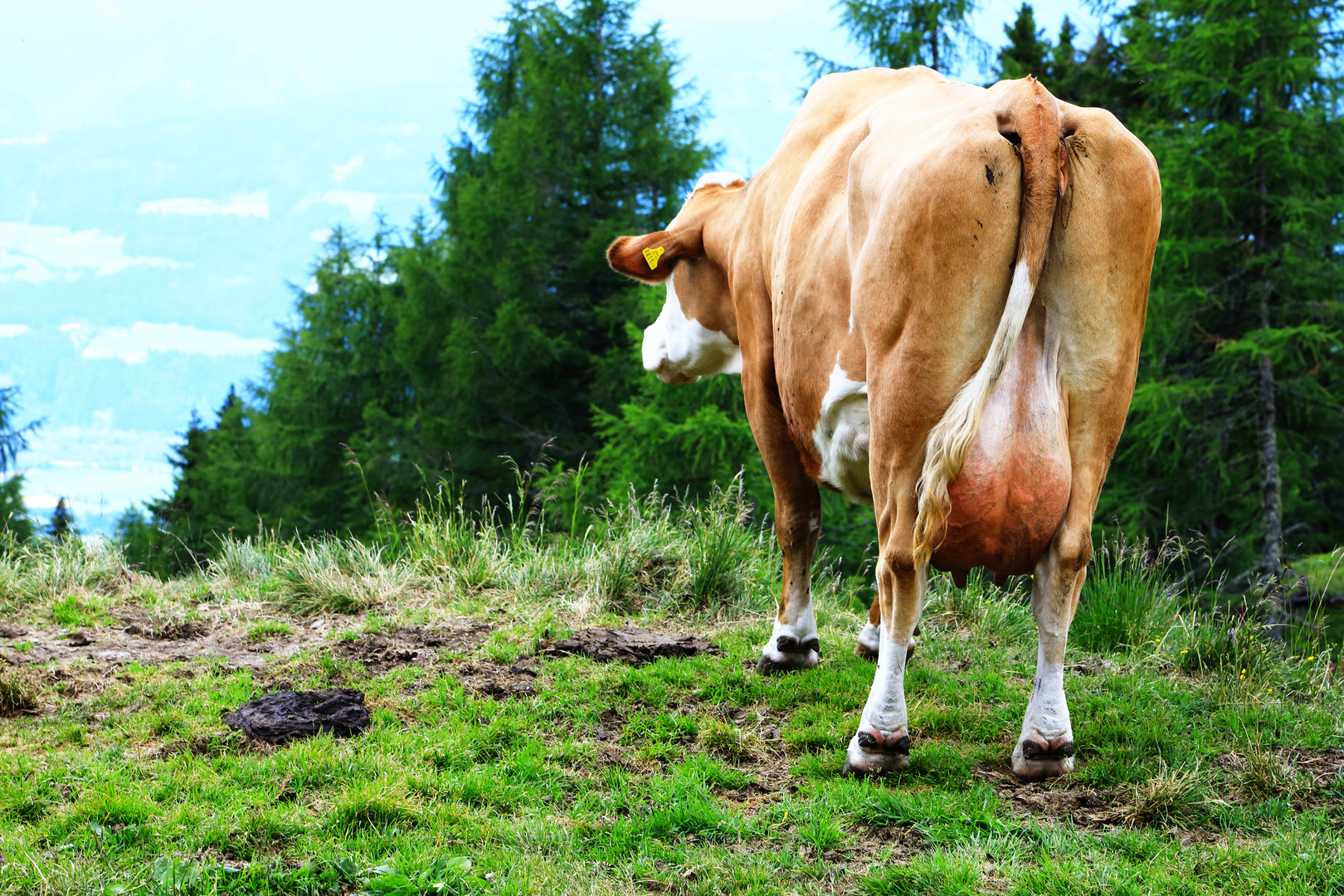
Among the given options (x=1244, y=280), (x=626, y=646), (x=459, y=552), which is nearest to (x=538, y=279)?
(x=1244, y=280)

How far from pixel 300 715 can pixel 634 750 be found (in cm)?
123

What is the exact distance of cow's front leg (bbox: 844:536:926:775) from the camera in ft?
10.2

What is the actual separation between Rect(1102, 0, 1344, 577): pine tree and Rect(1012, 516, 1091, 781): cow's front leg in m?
10.0

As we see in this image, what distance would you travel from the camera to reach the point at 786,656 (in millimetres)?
4332

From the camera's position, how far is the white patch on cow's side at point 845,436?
11.3 ft

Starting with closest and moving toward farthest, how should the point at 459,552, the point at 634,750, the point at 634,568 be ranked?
the point at 634,750, the point at 634,568, the point at 459,552

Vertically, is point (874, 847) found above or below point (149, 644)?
below

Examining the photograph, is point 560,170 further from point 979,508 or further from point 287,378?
point 979,508

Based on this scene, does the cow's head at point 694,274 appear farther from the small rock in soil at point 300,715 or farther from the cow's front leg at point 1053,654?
the small rock in soil at point 300,715

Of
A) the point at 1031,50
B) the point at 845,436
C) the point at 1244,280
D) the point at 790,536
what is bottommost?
the point at 790,536

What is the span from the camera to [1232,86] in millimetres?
13234

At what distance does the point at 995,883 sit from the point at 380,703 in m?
2.38

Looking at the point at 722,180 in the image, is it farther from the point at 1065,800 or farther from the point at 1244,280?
the point at 1244,280

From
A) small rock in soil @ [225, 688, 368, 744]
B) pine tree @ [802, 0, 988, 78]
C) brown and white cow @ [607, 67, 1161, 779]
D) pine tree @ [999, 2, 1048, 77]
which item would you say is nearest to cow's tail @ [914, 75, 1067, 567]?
brown and white cow @ [607, 67, 1161, 779]
